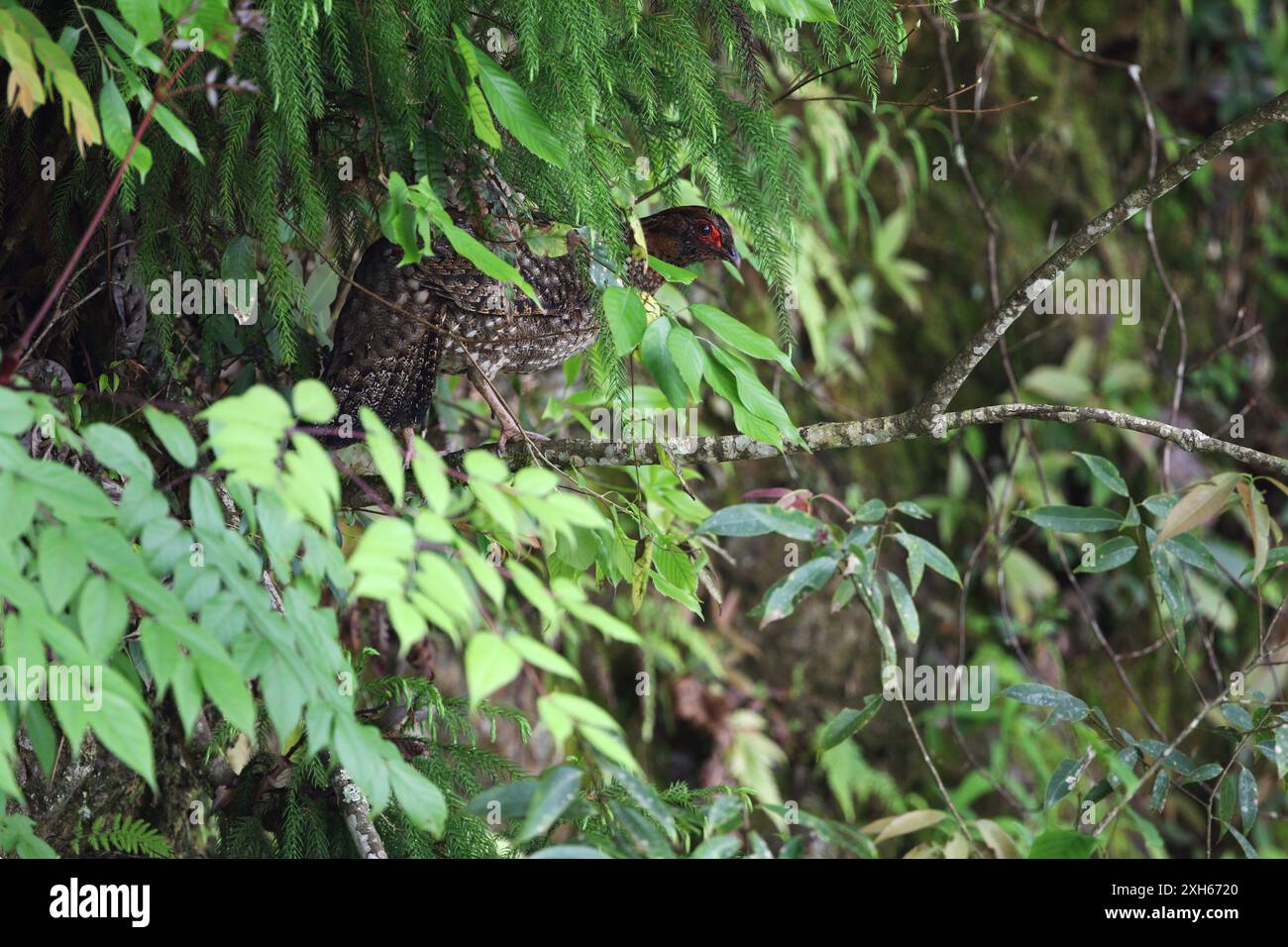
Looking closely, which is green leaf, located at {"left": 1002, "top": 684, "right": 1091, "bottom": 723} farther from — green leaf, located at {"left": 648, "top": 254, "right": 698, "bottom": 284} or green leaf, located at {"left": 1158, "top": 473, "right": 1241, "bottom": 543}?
green leaf, located at {"left": 648, "top": 254, "right": 698, "bottom": 284}

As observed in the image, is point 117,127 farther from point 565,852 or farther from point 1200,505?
point 1200,505

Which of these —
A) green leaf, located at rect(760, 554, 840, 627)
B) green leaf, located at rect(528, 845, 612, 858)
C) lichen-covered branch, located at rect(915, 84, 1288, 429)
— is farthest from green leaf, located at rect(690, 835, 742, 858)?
lichen-covered branch, located at rect(915, 84, 1288, 429)

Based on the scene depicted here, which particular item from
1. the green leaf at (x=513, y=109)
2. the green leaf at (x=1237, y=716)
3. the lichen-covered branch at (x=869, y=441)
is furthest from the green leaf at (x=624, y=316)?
the green leaf at (x=1237, y=716)

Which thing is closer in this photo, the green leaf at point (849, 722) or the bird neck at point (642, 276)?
the green leaf at point (849, 722)

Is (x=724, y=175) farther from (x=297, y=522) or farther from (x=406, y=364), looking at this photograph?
(x=297, y=522)

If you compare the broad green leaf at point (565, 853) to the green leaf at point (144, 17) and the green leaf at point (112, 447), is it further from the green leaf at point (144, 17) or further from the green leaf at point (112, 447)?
the green leaf at point (144, 17)

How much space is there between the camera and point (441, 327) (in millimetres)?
2211

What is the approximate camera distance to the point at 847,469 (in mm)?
4863

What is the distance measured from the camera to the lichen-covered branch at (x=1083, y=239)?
1.91 metres

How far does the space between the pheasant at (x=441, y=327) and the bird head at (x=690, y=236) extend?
182 mm

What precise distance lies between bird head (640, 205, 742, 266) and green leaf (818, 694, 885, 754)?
39.9 inches

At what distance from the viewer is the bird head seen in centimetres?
244
